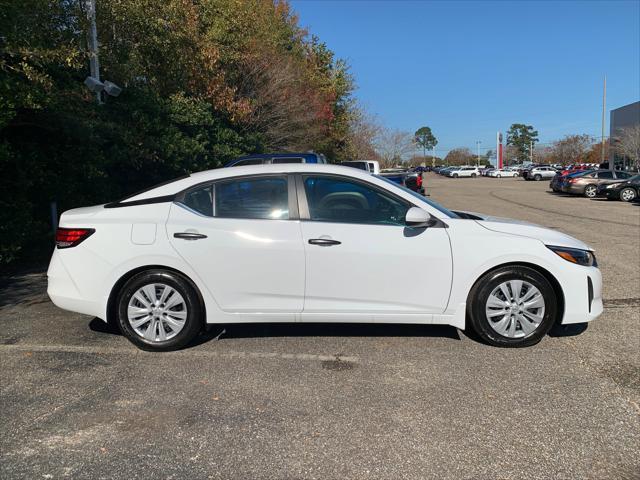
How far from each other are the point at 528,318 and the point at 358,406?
1.84 meters

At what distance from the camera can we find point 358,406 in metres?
3.50

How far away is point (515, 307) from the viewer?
439cm

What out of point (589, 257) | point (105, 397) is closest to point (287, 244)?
point (105, 397)

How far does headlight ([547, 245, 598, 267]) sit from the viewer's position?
442 centimetres

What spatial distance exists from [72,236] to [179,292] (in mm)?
1083

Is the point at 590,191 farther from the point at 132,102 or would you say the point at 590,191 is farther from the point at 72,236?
the point at 72,236

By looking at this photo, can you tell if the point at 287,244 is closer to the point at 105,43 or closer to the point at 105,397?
the point at 105,397

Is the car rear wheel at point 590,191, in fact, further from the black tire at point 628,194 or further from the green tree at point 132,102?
the green tree at point 132,102

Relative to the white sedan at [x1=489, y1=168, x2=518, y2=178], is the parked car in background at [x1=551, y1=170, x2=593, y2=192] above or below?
below

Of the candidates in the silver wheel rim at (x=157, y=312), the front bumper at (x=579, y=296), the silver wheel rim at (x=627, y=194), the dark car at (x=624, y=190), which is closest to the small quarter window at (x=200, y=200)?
the silver wheel rim at (x=157, y=312)

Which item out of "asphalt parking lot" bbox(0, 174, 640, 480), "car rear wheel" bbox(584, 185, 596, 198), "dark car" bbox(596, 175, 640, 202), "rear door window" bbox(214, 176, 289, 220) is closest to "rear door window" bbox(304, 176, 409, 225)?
"rear door window" bbox(214, 176, 289, 220)

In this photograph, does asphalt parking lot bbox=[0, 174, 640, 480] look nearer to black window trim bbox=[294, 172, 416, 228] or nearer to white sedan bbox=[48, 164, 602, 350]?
white sedan bbox=[48, 164, 602, 350]

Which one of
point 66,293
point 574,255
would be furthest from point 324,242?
point 66,293

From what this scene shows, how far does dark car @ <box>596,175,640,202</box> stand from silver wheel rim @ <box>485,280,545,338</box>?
2158 cm
